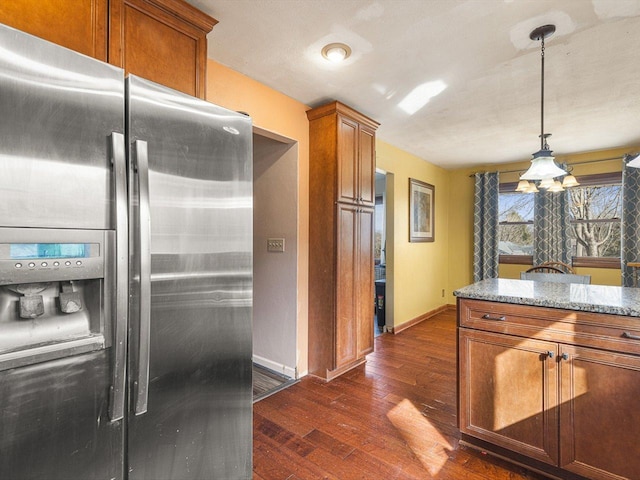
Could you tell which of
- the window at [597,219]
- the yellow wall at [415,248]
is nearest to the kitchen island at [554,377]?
the yellow wall at [415,248]

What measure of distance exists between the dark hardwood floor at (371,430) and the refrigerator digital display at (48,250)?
4.81ft

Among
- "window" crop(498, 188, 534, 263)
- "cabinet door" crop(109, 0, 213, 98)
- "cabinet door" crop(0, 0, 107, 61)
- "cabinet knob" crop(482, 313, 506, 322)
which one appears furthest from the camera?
"window" crop(498, 188, 534, 263)

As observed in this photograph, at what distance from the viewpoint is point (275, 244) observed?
3027mm

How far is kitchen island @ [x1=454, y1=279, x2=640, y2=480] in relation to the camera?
1479mm

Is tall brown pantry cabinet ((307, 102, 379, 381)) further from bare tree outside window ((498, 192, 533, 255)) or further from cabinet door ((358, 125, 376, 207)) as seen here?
bare tree outside window ((498, 192, 533, 255))

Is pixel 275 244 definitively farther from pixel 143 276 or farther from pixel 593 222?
pixel 593 222

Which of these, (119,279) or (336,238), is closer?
(119,279)

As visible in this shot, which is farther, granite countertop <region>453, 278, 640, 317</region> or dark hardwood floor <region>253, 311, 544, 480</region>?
dark hardwood floor <region>253, 311, 544, 480</region>

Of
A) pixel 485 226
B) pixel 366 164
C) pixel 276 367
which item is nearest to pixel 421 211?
pixel 485 226

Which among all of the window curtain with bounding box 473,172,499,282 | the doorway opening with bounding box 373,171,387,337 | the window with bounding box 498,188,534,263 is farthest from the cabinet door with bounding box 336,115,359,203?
the window with bounding box 498,188,534,263

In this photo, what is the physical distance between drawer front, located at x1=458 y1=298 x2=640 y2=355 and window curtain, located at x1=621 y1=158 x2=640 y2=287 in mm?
3576

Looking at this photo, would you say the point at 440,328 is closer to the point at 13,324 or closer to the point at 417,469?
the point at 417,469

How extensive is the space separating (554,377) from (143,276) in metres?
1.91

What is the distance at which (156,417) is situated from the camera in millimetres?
1104
